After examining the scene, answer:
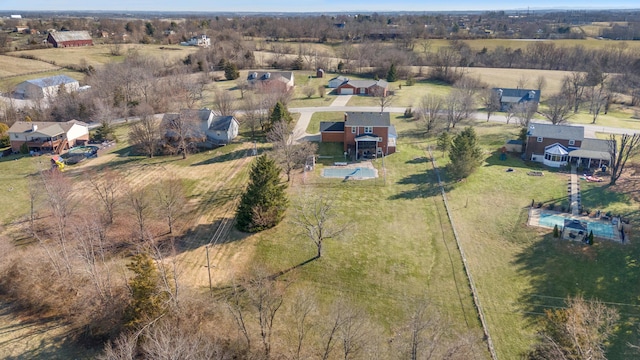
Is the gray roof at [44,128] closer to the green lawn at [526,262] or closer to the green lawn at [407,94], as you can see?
the green lawn at [407,94]

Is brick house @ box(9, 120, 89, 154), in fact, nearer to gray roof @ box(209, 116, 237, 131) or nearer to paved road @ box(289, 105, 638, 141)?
gray roof @ box(209, 116, 237, 131)

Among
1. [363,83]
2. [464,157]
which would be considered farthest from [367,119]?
[363,83]

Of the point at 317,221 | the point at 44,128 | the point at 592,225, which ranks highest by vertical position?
the point at 44,128

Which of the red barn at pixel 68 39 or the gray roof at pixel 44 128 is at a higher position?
the red barn at pixel 68 39

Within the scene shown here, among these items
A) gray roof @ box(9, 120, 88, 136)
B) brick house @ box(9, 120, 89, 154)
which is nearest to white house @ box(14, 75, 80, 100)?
gray roof @ box(9, 120, 88, 136)

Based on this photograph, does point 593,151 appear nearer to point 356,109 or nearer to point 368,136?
point 368,136

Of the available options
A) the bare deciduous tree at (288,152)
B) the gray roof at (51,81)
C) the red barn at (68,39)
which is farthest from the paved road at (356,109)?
the red barn at (68,39)

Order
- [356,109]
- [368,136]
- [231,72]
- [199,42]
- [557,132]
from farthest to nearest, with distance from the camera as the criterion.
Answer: [199,42]
[231,72]
[356,109]
[368,136]
[557,132]
